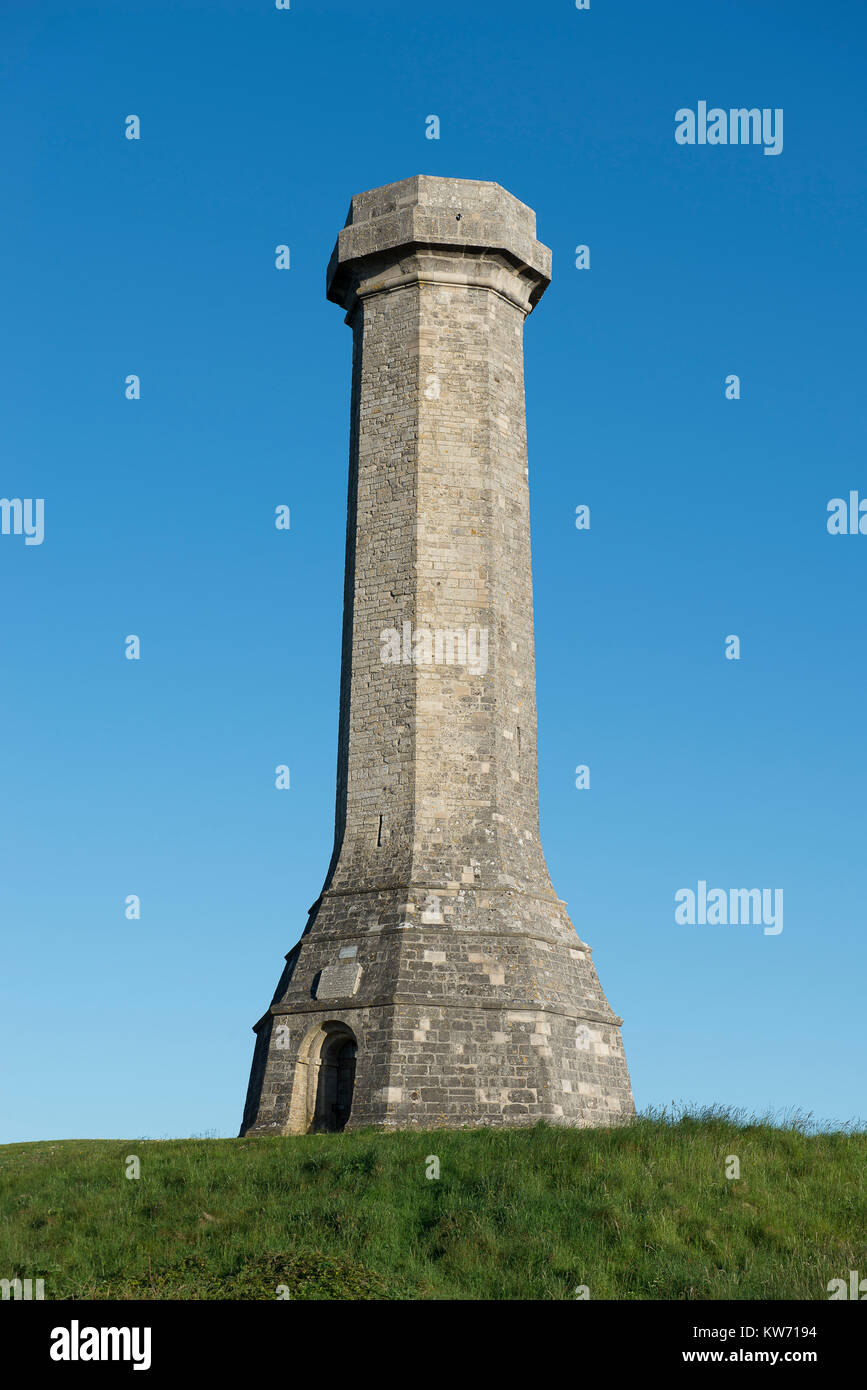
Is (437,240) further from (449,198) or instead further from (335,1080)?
(335,1080)

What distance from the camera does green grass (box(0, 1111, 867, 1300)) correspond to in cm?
1391

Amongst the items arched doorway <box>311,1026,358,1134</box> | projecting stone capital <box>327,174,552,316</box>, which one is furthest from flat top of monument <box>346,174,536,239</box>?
arched doorway <box>311,1026,358,1134</box>

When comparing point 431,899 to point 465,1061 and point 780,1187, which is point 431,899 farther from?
point 780,1187

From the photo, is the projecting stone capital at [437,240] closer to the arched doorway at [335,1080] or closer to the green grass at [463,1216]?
the arched doorway at [335,1080]

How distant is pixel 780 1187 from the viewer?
54.6ft

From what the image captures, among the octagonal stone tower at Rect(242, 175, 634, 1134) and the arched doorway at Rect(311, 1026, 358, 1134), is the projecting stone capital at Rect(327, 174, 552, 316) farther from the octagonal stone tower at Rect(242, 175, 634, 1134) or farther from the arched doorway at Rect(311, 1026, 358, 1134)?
the arched doorway at Rect(311, 1026, 358, 1134)

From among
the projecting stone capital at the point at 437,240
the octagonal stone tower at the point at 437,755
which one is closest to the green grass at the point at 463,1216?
the octagonal stone tower at the point at 437,755

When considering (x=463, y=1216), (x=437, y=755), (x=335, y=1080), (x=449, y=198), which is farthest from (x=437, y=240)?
(x=463, y=1216)

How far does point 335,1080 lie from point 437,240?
1438 centimetres

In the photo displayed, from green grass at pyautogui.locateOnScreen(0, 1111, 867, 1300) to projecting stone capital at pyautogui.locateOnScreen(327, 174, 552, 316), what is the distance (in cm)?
1479
